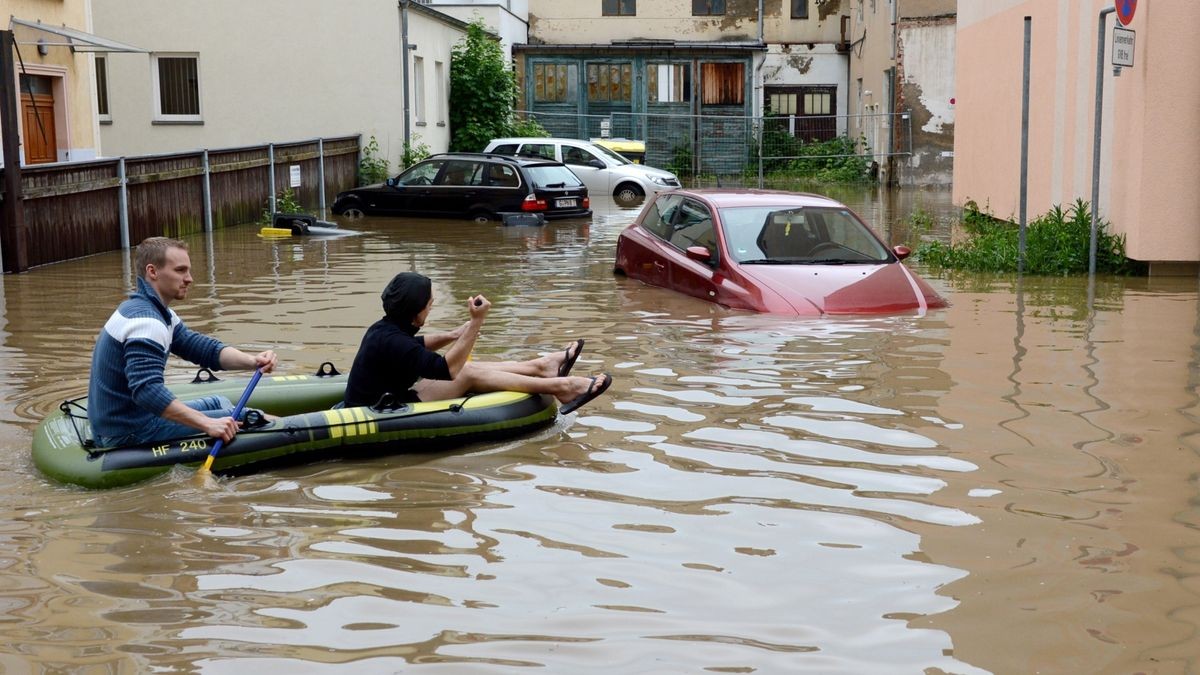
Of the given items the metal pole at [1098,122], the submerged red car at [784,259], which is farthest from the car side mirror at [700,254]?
the metal pole at [1098,122]

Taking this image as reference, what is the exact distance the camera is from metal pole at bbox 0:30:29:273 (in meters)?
17.2

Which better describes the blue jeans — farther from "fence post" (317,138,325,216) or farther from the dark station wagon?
"fence post" (317,138,325,216)

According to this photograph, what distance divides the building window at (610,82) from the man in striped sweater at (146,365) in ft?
132

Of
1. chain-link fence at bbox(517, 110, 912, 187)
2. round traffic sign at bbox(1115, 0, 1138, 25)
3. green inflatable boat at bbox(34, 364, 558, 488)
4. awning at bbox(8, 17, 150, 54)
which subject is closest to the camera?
green inflatable boat at bbox(34, 364, 558, 488)

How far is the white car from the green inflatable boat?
23.1 metres

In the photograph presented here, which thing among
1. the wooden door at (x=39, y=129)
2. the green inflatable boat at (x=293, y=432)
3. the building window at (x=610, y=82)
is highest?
the building window at (x=610, y=82)

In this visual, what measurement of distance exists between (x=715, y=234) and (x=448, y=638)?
8975 mm

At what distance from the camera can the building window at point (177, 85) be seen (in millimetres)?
31844

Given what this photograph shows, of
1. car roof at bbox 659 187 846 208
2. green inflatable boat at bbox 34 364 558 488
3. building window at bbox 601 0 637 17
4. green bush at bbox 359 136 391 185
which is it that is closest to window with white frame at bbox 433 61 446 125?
green bush at bbox 359 136 391 185

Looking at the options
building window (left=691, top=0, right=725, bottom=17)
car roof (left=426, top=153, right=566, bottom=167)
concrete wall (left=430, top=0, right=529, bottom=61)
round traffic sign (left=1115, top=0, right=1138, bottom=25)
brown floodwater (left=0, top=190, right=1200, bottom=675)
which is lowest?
brown floodwater (left=0, top=190, right=1200, bottom=675)

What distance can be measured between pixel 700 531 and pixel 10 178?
1349 centimetres

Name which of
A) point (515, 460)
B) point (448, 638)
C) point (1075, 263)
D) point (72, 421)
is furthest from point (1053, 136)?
point (448, 638)

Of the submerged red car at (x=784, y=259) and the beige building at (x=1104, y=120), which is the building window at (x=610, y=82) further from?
the submerged red car at (x=784, y=259)

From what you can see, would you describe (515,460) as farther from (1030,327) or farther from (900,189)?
(900,189)
